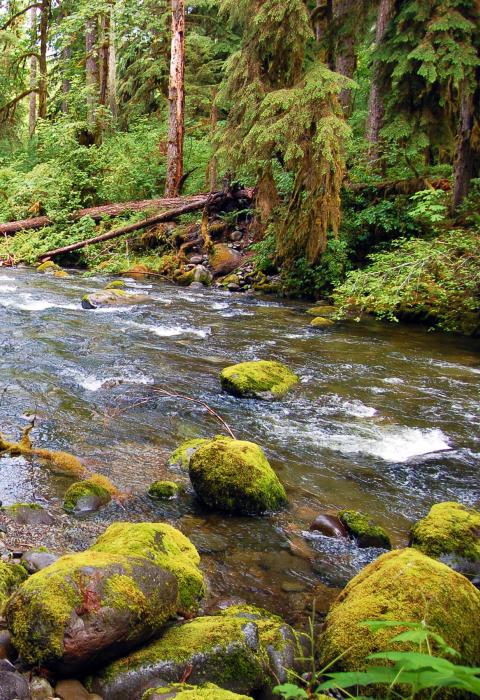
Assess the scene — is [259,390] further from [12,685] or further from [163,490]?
[12,685]

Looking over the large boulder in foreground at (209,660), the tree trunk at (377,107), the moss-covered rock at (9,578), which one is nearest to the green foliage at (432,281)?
the tree trunk at (377,107)

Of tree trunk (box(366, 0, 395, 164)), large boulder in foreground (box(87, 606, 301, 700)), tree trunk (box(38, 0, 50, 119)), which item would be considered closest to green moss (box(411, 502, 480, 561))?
large boulder in foreground (box(87, 606, 301, 700))

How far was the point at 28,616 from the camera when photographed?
97.8 inches

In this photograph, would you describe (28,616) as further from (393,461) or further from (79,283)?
(79,283)

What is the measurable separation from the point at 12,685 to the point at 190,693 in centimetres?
70

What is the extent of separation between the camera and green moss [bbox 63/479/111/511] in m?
4.26

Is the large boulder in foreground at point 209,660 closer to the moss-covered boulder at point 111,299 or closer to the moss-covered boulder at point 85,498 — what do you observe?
the moss-covered boulder at point 85,498

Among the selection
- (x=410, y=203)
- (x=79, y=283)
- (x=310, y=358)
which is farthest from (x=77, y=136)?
(x=310, y=358)

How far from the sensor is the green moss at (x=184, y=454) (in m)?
5.11

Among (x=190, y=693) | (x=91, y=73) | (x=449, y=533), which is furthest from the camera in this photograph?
(x=91, y=73)

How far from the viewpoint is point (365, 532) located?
13.4 feet

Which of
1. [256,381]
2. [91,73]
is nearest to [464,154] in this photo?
[256,381]

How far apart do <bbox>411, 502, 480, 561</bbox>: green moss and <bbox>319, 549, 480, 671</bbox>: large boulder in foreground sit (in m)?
0.79

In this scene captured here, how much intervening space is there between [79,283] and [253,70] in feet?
22.5
